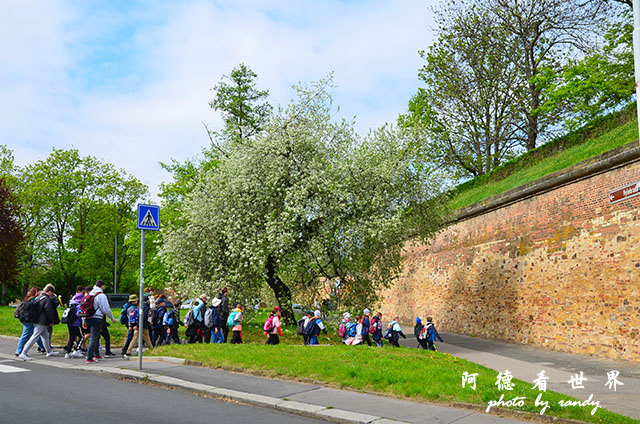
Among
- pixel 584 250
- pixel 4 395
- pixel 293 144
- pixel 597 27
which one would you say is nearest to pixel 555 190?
pixel 584 250

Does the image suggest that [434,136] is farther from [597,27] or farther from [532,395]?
[532,395]

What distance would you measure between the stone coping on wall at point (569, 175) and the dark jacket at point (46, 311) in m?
14.5

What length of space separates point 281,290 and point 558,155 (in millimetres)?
12990

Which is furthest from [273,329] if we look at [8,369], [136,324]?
[8,369]

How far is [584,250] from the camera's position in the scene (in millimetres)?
15625

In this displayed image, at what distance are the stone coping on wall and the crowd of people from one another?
572 centimetres

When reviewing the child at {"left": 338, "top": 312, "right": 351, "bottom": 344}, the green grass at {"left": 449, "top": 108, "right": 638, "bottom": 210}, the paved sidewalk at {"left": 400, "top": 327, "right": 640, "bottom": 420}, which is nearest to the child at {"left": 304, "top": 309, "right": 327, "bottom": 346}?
the child at {"left": 338, "top": 312, "right": 351, "bottom": 344}

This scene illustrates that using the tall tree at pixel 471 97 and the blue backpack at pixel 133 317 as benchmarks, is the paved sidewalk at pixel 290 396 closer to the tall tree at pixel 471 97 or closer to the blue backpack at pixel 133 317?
the blue backpack at pixel 133 317

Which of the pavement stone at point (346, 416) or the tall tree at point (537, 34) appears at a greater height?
the tall tree at point (537, 34)

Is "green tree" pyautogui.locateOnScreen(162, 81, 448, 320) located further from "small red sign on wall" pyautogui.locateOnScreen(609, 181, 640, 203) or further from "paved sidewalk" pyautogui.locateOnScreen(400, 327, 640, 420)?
"small red sign on wall" pyautogui.locateOnScreen(609, 181, 640, 203)

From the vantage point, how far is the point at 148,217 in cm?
1105

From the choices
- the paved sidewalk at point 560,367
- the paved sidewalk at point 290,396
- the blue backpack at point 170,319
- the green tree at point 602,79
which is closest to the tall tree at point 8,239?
the blue backpack at point 170,319

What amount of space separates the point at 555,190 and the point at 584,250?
2.38 metres

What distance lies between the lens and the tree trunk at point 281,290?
20.6m
